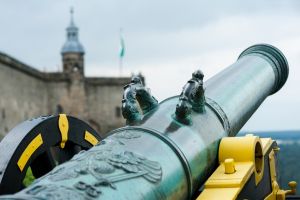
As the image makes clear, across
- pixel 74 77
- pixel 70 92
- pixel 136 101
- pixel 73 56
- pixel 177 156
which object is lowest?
pixel 177 156

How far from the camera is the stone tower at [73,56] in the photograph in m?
40.5

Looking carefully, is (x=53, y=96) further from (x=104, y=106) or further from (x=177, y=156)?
(x=177, y=156)

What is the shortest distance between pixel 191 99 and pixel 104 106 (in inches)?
1518

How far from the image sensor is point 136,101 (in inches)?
137

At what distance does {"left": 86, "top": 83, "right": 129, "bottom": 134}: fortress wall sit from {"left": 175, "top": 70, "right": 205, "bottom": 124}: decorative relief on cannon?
125 feet

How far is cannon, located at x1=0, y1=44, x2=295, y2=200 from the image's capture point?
109 inches

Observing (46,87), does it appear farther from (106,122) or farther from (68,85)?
(106,122)

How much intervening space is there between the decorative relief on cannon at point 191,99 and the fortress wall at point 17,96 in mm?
27030

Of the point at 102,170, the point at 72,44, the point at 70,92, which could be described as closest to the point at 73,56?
the point at 72,44

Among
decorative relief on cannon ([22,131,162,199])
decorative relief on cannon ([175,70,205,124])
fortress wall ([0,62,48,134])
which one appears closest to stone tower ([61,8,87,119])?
fortress wall ([0,62,48,134])

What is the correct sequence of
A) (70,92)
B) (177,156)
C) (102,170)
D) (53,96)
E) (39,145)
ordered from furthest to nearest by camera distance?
(70,92)
(53,96)
(39,145)
(177,156)
(102,170)

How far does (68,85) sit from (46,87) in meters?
1.57

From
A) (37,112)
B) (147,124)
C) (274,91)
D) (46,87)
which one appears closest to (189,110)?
(147,124)

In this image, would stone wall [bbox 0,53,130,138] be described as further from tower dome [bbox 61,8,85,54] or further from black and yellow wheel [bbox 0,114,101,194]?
black and yellow wheel [bbox 0,114,101,194]
